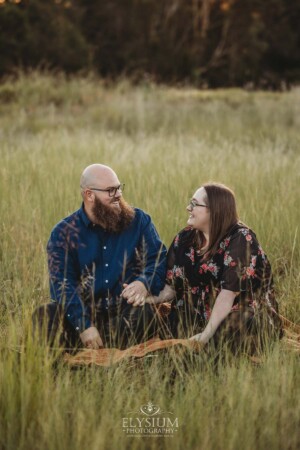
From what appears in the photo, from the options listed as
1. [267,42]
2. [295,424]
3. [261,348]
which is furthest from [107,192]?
[267,42]

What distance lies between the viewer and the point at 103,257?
14.1 ft

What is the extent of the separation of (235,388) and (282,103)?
41.0 ft

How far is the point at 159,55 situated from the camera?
27.8m

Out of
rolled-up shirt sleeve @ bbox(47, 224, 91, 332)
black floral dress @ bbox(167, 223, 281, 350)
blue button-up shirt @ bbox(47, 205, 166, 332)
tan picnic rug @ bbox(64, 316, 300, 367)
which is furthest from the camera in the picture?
blue button-up shirt @ bbox(47, 205, 166, 332)

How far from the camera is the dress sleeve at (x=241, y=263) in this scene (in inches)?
154

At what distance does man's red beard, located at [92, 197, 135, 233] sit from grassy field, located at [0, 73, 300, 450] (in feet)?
1.65

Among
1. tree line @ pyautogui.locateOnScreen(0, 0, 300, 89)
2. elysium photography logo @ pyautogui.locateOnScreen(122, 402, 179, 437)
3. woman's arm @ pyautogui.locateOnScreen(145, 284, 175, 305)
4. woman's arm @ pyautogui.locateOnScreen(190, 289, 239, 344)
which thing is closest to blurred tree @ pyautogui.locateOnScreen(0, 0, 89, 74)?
tree line @ pyautogui.locateOnScreen(0, 0, 300, 89)

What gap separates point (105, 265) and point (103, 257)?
0.06 meters

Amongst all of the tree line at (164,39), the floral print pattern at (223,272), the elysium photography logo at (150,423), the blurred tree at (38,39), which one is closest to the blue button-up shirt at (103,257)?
the floral print pattern at (223,272)

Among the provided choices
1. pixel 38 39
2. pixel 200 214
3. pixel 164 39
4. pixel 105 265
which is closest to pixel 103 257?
pixel 105 265

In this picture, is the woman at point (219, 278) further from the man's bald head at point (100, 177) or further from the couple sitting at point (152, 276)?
the man's bald head at point (100, 177)

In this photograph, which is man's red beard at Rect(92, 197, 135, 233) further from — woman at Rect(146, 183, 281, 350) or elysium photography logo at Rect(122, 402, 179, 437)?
elysium photography logo at Rect(122, 402, 179, 437)

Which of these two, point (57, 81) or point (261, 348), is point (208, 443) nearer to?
point (261, 348)

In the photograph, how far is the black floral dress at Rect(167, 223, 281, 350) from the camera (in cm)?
385
